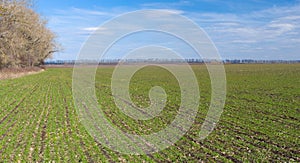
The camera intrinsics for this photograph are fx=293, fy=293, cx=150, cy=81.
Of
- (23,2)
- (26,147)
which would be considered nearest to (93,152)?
(26,147)

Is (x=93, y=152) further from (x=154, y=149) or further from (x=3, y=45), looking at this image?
(x=3, y=45)

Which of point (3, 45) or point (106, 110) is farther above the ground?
point (3, 45)

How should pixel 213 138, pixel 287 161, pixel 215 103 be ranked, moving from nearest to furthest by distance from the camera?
pixel 287 161 → pixel 213 138 → pixel 215 103

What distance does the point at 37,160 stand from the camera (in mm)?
10273

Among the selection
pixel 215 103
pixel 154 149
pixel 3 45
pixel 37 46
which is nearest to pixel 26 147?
pixel 154 149

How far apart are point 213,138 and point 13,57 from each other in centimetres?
4975

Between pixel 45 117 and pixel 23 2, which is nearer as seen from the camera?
pixel 45 117

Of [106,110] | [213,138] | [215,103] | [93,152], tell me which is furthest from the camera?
[215,103]

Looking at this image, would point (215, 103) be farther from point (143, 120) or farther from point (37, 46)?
point (37, 46)

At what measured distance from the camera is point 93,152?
11141 mm

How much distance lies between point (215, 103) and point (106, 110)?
9.14 m

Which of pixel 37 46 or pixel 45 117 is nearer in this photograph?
pixel 45 117

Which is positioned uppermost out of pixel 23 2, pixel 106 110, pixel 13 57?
pixel 23 2

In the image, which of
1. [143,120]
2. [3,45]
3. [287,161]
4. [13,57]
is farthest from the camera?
[13,57]
